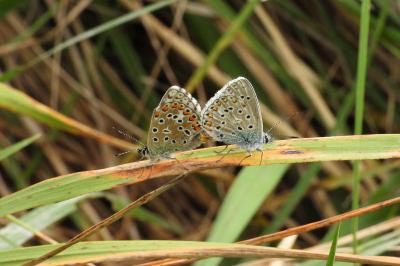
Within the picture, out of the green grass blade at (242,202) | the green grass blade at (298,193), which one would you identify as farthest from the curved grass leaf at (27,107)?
the green grass blade at (298,193)

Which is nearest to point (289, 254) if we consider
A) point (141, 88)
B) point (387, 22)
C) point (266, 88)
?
point (387, 22)

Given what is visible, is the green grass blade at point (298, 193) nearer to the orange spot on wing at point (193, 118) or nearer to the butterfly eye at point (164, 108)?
the orange spot on wing at point (193, 118)

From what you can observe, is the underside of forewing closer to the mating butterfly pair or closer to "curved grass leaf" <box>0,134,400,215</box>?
the mating butterfly pair

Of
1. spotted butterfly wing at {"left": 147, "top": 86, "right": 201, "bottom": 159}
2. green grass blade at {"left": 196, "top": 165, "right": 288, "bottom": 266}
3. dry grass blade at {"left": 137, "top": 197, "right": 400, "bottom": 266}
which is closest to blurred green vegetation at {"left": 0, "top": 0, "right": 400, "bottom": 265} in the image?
green grass blade at {"left": 196, "top": 165, "right": 288, "bottom": 266}

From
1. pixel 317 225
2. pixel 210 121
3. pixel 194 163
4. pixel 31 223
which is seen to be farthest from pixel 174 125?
pixel 317 225

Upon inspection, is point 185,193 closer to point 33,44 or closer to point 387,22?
point 33,44
